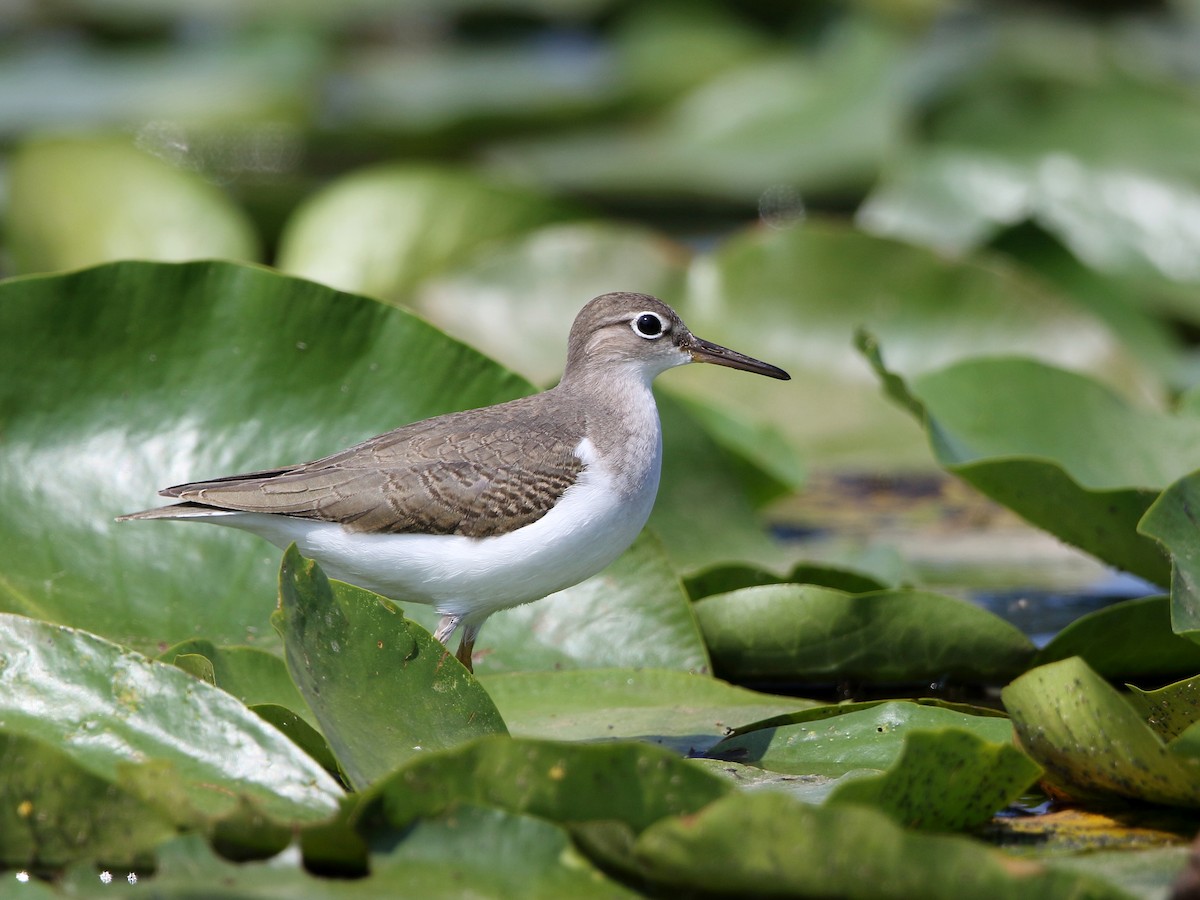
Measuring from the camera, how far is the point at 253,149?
11.4 meters

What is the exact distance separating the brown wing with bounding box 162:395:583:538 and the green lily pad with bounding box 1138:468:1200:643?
1737mm

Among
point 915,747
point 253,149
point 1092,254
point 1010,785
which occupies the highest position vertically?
point 915,747

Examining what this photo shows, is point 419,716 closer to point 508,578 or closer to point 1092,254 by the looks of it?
point 508,578

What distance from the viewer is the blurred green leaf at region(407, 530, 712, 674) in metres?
4.64

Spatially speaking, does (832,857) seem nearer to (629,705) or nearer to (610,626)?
(629,705)

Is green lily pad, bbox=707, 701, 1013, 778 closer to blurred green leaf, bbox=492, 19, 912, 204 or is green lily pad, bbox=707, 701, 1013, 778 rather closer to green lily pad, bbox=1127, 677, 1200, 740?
green lily pad, bbox=1127, 677, 1200, 740

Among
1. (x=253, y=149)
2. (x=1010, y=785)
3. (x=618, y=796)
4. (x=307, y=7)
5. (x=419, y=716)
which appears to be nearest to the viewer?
(x=618, y=796)

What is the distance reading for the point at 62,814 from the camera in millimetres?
3145

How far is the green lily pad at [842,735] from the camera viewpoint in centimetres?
388

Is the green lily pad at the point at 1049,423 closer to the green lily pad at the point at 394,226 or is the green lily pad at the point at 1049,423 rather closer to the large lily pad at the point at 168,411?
the large lily pad at the point at 168,411

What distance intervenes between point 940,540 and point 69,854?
413 cm

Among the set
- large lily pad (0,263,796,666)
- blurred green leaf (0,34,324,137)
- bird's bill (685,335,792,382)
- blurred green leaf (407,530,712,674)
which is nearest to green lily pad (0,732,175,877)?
large lily pad (0,263,796,666)

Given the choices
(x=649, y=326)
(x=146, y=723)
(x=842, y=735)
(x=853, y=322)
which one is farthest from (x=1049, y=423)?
(x=146, y=723)

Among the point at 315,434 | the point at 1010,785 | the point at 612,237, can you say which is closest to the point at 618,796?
the point at 1010,785
